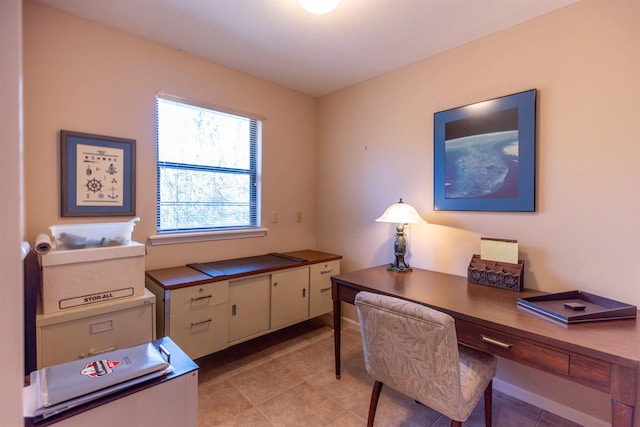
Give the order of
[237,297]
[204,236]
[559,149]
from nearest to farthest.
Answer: [559,149] → [237,297] → [204,236]

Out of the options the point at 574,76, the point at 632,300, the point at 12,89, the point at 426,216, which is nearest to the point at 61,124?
the point at 12,89

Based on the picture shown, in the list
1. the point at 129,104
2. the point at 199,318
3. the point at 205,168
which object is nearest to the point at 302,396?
the point at 199,318

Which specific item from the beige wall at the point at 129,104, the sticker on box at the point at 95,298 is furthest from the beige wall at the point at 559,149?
the sticker on box at the point at 95,298

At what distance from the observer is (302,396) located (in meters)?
2.03

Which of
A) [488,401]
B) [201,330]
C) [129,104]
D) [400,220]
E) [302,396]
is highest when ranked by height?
[129,104]

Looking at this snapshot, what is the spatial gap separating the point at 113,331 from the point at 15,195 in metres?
1.44

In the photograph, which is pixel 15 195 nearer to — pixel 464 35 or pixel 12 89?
pixel 12 89

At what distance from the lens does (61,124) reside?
1.93 metres

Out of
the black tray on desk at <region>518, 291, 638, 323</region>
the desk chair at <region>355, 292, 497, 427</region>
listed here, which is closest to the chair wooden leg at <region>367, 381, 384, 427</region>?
the desk chair at <region>355, 292, 497, 427</region>

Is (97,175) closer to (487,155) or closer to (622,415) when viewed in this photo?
(487,155)

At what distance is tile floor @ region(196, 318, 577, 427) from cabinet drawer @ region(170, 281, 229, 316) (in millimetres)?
585

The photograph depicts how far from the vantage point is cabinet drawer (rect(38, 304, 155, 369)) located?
1522 millimetres

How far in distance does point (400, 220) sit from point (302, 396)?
4.61 feet

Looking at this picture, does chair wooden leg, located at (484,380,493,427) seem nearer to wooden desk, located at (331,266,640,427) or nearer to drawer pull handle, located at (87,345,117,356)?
wooden desk, located at (331,266,640,427)
